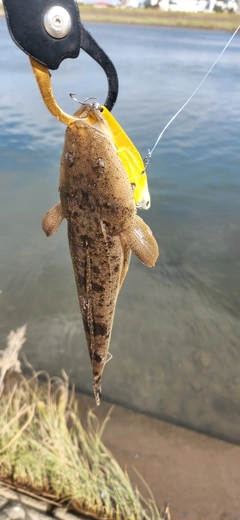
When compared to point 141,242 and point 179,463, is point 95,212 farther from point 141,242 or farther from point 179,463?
point 179,463

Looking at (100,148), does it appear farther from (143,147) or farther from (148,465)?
(143,147)

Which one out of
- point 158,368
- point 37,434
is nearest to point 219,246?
point 158,368

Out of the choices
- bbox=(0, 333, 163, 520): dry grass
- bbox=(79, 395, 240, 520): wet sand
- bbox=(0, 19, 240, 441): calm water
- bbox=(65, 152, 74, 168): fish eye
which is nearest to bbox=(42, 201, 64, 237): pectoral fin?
bbox=(65, 152, 74, 168): fish eye

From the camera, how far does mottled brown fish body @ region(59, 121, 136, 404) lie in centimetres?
144

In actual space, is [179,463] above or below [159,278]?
below

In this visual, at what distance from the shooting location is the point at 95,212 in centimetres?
151

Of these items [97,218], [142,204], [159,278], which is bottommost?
[159,278]

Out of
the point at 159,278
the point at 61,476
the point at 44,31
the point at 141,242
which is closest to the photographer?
the point at 44,31

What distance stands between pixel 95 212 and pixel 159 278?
16.8 ft

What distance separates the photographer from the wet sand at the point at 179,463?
11.1ft

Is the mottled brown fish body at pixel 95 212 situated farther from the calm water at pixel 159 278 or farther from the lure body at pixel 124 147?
the calm water at pixel 159 278

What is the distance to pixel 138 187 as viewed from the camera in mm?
Result: 1593

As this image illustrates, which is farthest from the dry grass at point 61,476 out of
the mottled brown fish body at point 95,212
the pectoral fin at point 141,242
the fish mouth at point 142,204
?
the fish mouth at point 142,204

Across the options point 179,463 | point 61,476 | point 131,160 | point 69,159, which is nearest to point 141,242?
point 131,160
